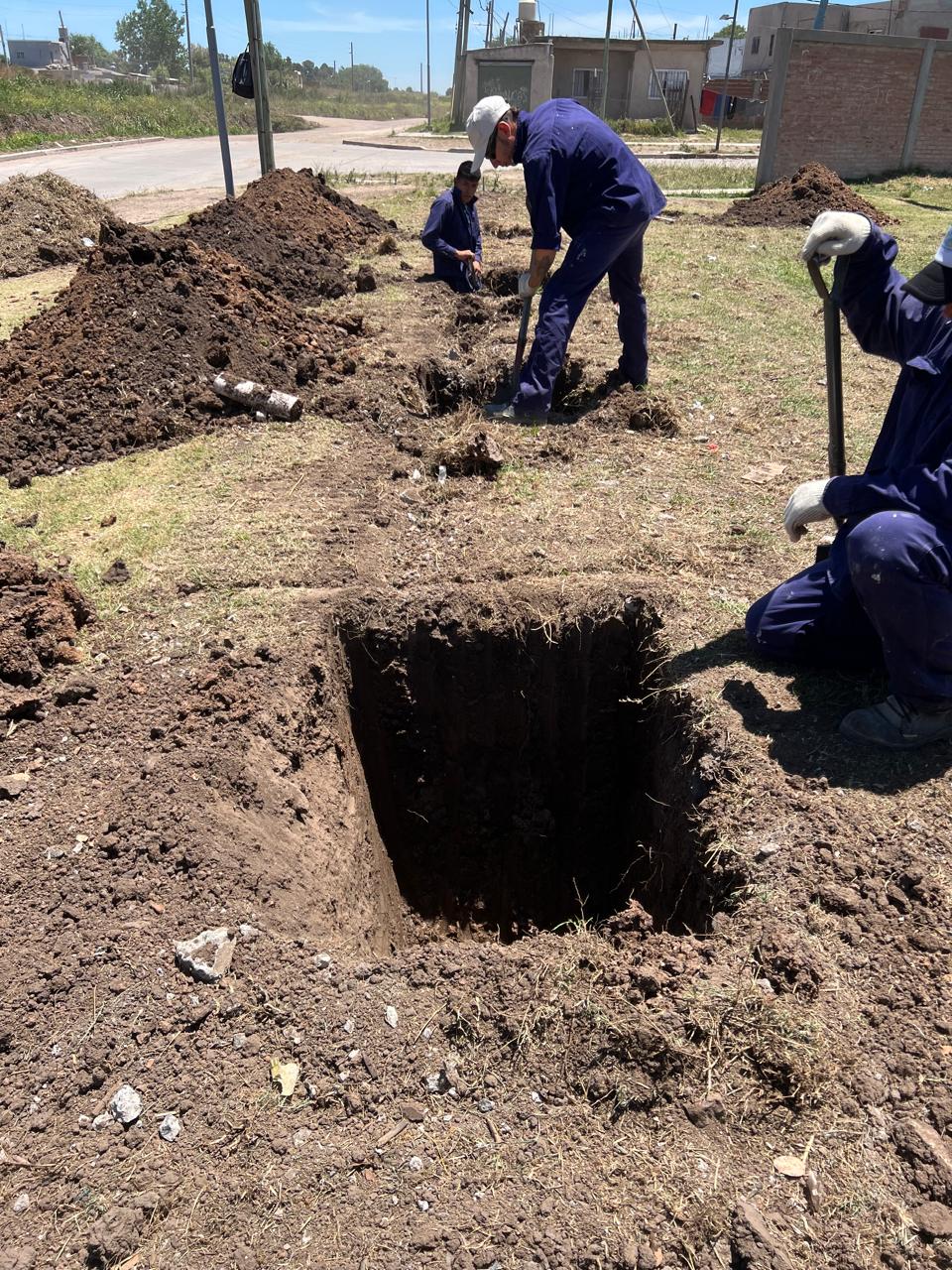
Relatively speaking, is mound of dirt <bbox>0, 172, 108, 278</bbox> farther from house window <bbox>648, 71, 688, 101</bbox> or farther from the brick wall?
house window <bbox>648, 71, 688, 101</bbox>

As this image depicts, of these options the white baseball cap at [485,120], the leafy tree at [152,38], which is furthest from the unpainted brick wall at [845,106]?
the leafy tree at [152,38]

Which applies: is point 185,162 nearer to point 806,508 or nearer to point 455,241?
point 455,241

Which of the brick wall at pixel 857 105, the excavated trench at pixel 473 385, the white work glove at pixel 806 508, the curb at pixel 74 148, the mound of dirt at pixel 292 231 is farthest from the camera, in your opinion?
the curb at pixel 74 148

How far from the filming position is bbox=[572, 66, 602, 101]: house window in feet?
115

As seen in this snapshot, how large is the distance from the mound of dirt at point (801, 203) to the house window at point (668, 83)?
26.5 metres

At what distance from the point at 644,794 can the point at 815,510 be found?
1.39m

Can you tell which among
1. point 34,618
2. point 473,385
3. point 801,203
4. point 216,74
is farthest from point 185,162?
point 34,618

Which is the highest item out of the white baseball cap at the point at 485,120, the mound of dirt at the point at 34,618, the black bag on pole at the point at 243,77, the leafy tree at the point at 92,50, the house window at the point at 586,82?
the leafy tree at the point at 92,50

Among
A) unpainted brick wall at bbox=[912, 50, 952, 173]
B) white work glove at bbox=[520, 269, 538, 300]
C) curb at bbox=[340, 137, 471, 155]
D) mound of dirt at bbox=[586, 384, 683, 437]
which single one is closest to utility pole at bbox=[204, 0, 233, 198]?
white work glove at bbox=[520, 269, 538, 300]

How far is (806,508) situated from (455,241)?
6.49 m

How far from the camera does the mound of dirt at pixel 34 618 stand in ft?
11.5

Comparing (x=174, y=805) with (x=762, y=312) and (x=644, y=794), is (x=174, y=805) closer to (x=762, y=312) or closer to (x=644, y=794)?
(x=644, y=794)

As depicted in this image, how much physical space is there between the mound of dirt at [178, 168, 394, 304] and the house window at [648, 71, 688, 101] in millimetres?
30655

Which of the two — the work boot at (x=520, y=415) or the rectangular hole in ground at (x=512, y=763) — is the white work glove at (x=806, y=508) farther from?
the work boot at (x=520, y=415)
